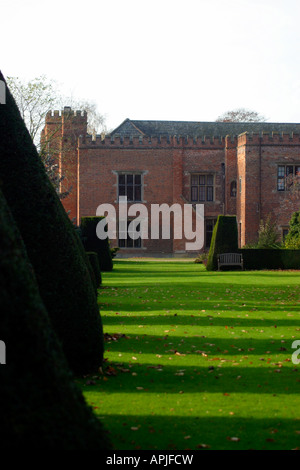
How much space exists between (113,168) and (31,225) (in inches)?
1336

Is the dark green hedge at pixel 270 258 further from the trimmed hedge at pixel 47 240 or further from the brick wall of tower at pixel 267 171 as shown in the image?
the trimmed hedge at pixel 47 240

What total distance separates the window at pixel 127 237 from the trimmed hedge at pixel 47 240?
32708 mm

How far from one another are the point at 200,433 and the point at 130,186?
35.8 meters

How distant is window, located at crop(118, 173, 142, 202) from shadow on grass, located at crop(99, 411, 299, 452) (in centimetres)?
3514

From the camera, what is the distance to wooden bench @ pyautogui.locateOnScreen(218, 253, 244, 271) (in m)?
27.1

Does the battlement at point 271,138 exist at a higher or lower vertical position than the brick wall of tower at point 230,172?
higher

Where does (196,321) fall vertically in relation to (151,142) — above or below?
below

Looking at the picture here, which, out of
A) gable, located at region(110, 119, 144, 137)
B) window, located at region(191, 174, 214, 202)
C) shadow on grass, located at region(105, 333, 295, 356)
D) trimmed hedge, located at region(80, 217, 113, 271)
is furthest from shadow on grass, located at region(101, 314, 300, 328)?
gable, located at region(110, 119, 144, 137)

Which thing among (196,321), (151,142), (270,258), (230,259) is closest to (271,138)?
(151,142)

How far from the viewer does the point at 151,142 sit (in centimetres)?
4038

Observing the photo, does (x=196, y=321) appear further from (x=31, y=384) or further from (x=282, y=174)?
(x=282, y=174)

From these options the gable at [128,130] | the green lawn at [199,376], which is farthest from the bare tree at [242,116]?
the green lawn at [199,376]

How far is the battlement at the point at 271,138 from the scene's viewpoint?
1510 inches

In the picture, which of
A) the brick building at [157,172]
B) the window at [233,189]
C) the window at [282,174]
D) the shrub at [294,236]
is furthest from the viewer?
the window at [233,189]
